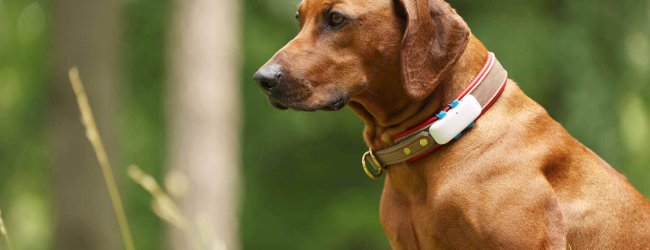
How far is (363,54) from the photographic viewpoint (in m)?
4.78

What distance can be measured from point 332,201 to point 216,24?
6697 mm

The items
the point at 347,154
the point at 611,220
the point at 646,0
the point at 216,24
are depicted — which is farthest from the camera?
the point at 347,154

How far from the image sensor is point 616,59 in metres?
13.5

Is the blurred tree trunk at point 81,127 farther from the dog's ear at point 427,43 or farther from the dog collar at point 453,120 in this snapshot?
the dog's ear at point 427,43

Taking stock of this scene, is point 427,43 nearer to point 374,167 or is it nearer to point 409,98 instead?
point 409,98

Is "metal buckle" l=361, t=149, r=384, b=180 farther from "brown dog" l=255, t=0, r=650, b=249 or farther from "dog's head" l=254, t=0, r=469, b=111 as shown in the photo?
"dog's head" l=254, t=0, r=469, b=111

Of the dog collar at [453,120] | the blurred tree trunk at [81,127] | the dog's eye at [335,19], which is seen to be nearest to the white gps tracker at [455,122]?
the dog collar at [453,120]

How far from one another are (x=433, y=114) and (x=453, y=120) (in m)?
0.18

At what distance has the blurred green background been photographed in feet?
50.9

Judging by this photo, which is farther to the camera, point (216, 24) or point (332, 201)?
point (332, 201)

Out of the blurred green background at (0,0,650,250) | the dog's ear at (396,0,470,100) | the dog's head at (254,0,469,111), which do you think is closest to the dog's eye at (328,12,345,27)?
the dog's head at (254,0,469,111)

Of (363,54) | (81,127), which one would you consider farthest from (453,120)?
(81,127)

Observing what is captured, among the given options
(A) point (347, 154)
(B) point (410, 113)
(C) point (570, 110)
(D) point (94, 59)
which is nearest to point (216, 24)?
(D) point (94, 59)

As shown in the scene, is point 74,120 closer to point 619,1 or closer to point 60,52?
point 60,52
